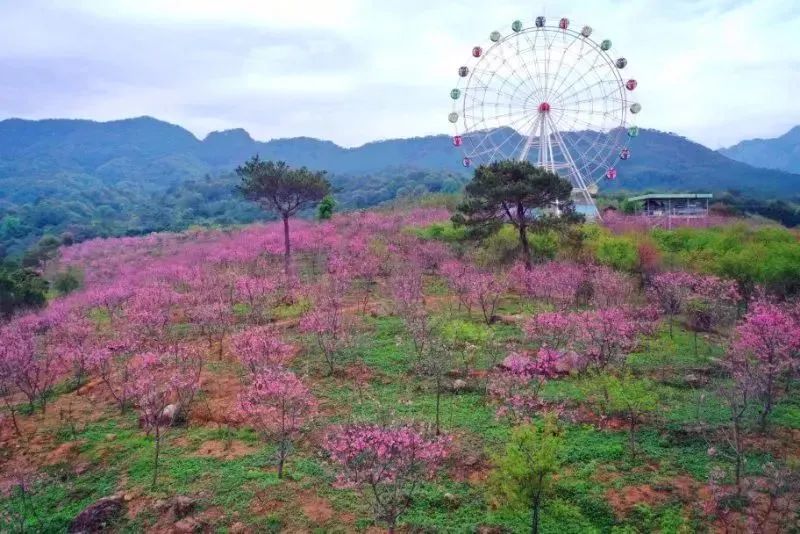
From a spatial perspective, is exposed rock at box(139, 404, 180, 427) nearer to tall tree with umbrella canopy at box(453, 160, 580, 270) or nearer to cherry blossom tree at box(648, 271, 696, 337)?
cherry blossom tree at box(648, 271, 696, 337)

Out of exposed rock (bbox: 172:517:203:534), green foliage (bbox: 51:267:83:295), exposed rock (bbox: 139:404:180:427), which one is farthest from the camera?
green foliage (bbox: 51:267:83:295)

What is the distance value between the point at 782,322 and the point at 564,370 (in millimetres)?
5458

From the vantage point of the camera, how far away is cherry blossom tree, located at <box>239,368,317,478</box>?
11.9m

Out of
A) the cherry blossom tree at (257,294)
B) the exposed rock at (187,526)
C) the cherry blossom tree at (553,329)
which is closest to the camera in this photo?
the exposed rock at (187,526)

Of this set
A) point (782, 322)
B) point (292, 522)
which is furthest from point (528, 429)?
point (782, 322)

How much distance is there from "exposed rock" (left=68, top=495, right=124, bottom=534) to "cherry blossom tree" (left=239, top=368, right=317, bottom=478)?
10.1 ft

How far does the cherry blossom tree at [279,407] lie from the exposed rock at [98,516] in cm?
308

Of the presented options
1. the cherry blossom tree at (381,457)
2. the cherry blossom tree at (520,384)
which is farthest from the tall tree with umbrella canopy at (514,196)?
the cherry blossom tree at (381,457)

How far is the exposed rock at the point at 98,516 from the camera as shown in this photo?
10773 mm

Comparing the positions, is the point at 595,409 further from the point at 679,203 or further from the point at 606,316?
the point at 679,203

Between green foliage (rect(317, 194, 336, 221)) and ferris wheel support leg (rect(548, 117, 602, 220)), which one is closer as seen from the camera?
ferris wheel support leg (rect(548, 117, 602, 220))

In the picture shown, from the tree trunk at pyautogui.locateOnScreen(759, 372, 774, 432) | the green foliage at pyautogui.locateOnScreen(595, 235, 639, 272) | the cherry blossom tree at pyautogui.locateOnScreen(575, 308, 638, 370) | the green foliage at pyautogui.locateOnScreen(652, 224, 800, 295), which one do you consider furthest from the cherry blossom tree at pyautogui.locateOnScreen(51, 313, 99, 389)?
the green foliage at pyautogui.locateOnScreen(652, 224, 800, 295)

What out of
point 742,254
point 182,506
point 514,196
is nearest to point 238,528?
point 182,506

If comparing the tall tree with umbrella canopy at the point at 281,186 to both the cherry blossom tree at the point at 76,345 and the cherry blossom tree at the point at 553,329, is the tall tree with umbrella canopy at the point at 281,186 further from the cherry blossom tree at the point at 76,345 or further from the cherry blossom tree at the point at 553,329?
the cherry blossom tree at the point at 553,329
